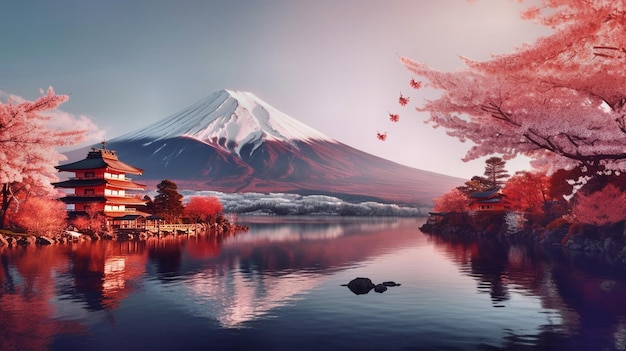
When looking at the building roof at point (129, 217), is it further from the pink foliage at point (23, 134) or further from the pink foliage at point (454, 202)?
the pink foliage at point (454, 202)

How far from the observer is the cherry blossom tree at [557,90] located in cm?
847

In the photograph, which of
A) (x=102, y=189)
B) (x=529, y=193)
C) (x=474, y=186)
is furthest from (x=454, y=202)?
(x=102, y=189)

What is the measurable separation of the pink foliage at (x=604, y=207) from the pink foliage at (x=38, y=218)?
4404 centimetres

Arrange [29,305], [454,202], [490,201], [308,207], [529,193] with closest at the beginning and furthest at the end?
1. [29,305]
2. [529,193]
3. [490,201]
4. [454,202]
5. [308,207]

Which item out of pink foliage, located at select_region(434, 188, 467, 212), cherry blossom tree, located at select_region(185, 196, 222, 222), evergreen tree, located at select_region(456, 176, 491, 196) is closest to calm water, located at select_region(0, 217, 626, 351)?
pink foliage, located at select_region(434, 188, 467, 212)

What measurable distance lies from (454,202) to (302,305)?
185 ft

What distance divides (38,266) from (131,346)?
696 inches

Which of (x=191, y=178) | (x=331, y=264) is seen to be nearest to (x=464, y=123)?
(x=331, y=264)

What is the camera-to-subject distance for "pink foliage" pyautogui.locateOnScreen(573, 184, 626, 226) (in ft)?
110

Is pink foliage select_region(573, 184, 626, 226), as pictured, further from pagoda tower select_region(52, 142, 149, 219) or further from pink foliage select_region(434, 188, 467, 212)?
pagoda tower select_region(52, 142, 149, 219)

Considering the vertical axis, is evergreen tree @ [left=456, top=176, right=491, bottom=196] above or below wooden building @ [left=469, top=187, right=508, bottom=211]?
above

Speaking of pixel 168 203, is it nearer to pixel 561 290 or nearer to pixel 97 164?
pixel 97 164

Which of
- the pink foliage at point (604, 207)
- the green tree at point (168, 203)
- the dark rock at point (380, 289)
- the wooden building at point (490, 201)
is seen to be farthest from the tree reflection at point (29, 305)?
the wooden building at point (490, 201)

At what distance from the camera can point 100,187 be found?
55.5m
